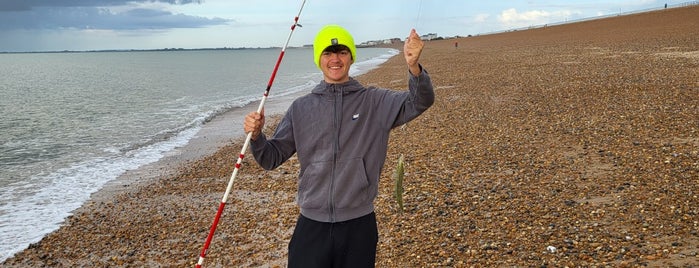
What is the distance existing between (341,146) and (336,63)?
0.48 meters

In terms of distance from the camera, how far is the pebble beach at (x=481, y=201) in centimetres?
584

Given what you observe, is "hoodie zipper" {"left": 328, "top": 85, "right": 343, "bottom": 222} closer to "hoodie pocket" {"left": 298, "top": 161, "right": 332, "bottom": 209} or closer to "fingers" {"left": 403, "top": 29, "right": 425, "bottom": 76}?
"hoodie pocket" {"left": 298, "top": 161, "right": 332, "bottom": 209}

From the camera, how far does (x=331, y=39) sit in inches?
125

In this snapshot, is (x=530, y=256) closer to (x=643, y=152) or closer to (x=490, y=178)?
(x=490, y=178)

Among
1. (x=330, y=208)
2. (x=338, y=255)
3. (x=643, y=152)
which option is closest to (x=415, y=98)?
(x=330, y=208)

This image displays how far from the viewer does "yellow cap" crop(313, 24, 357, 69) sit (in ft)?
10.4

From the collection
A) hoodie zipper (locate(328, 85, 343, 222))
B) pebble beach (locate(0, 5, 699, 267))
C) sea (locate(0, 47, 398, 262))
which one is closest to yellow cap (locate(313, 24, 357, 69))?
hoodie zipper (locate(328, 85, 343, 222))

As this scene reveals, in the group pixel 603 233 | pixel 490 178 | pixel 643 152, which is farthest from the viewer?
pixel 643 152

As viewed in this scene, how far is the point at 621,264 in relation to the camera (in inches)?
203

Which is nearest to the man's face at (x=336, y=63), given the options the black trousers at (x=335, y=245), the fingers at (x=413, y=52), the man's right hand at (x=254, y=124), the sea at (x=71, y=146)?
the fingers at (x=413, y=52)

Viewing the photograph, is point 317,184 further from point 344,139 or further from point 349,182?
point 344,139

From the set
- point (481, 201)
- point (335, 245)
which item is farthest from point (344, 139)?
point (481, 201)

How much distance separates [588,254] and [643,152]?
14.8 ft

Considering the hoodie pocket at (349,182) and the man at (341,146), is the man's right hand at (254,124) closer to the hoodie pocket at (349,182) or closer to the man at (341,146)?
the man at (341,146)
